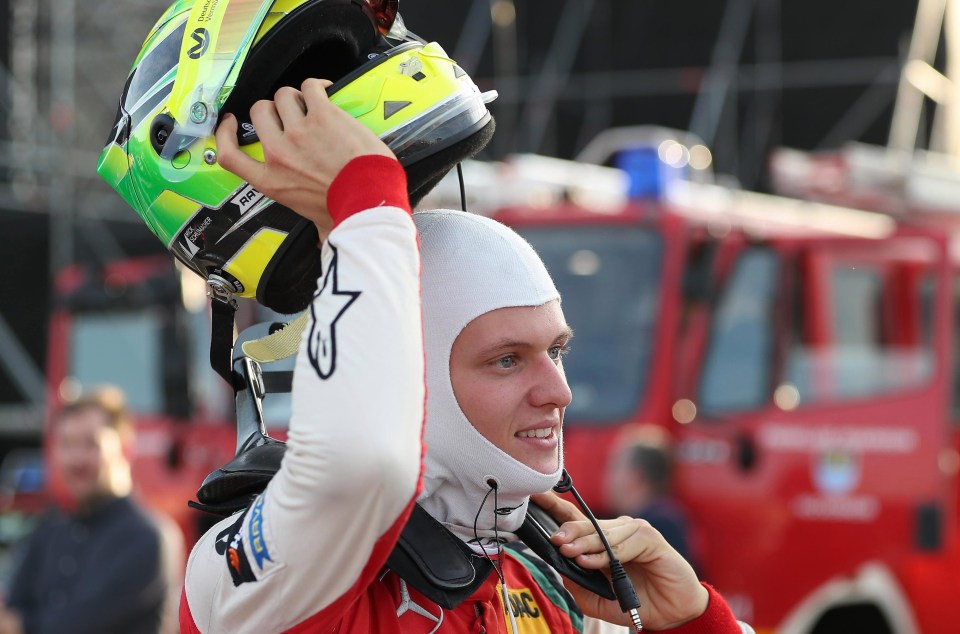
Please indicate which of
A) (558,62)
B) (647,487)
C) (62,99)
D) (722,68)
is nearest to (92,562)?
(647,487)

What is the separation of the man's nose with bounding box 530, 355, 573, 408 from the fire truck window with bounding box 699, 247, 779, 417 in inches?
168

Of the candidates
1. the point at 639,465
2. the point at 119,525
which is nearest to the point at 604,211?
the point at 639,465

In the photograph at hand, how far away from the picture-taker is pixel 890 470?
5.86m

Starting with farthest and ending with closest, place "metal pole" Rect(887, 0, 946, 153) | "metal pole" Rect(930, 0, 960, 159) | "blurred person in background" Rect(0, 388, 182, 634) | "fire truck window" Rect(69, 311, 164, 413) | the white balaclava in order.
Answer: "metal pole" Rect(887, 0, 946, 153), "fire truck window" Rect(69, 311, 164, 413), "metal pole" Rect(930, 0, 960, 159), "blurred person in background" Rect(0, 388, 182, 634), the white balaclava

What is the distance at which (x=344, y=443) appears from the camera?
1475mm

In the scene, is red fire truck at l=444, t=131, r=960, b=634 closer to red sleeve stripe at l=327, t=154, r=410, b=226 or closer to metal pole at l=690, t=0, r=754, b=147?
red sleeve stripe at l=327, t=154, r=410, b=226

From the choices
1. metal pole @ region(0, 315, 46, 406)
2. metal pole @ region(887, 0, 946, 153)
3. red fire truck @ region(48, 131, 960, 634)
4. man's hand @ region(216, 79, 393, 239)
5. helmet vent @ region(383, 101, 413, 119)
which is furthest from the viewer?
metal pole @ region(0, 315, 46, 406)

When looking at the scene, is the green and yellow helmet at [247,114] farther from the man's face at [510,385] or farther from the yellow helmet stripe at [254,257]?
the man's face at [510,385]

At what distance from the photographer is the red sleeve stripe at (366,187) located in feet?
5.19

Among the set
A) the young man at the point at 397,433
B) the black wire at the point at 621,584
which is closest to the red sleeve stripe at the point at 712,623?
the young man at the point at 397,433

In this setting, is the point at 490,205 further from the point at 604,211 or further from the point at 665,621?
the point at 665,621

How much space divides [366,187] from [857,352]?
483 cm

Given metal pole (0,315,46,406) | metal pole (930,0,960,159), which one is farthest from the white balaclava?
metal pole (0,315,46,406)

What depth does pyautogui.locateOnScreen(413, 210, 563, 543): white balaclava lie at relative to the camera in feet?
6.24
